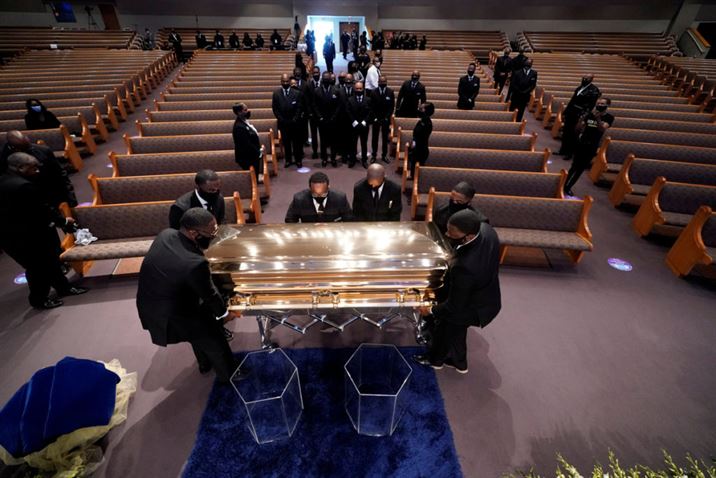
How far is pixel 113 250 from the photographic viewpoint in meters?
3.80

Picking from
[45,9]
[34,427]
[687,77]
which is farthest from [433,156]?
[45,9]

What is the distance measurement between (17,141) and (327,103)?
14.1ft

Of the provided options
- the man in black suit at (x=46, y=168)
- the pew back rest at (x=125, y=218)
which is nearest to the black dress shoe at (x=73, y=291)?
the pew back rest at (x=125, y=218)

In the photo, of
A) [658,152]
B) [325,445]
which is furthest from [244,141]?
[658,152]

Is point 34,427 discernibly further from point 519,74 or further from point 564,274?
point 519,74

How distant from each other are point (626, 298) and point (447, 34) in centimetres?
1772

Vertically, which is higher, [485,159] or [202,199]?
[202,199]

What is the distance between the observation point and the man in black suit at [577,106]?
6410 mm

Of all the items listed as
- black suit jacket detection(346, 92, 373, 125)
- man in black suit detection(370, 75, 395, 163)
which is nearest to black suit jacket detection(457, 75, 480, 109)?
man in black suit detection(370, 75, 395, 163)

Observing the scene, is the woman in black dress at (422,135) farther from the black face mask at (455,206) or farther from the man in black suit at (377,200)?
the black face mask at (455,206)

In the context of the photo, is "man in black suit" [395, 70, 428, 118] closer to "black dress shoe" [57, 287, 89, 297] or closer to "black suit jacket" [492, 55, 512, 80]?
"black suit jacket" [492, 55, 512, 80]

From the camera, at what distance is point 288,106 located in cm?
608

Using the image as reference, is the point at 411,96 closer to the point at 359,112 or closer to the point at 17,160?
the point at 359,112

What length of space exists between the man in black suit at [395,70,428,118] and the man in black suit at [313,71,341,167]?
1.78m
